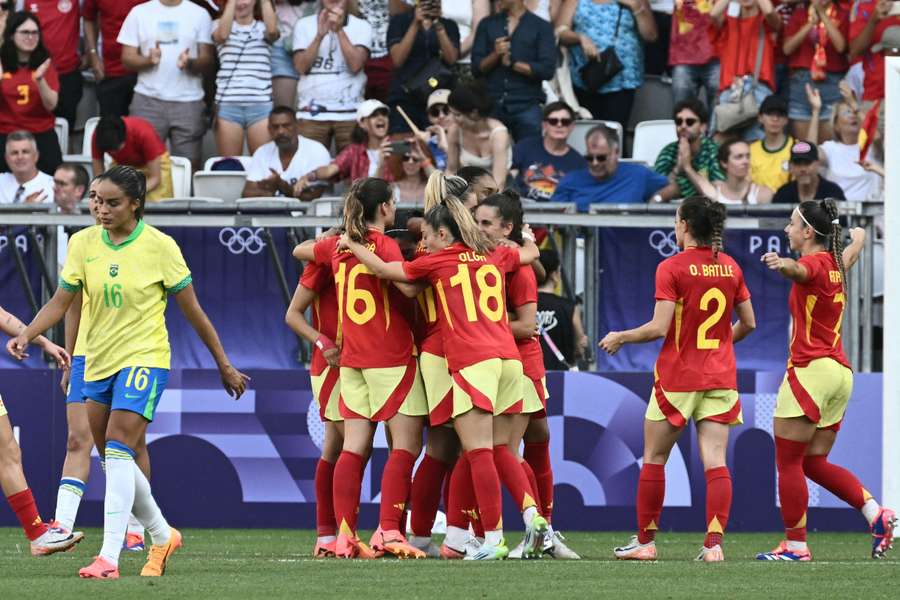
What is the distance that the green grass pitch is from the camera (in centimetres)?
753

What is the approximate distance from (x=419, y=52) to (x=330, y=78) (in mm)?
875

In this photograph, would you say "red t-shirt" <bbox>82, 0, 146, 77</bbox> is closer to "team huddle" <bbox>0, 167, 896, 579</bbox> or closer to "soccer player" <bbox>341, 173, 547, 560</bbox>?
"team huddle" <bbox>0, 167, 896, 579</bbox>

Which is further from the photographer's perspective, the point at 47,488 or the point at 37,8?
the point at 37,8

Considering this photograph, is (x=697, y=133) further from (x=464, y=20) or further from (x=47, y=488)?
(x=47, y=488)

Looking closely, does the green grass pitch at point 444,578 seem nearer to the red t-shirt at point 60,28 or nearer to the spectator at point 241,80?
the spectator at point 241,80

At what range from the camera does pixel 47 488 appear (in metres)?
13.2

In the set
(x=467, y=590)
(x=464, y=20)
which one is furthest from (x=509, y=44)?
(x=467, y=590)

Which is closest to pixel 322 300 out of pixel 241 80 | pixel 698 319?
pixel 698 319

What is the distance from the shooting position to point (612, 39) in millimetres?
16172

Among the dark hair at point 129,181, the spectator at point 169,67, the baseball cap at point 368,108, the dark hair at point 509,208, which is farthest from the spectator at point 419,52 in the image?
the dark hair at point 129,181

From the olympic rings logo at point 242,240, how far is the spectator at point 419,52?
3419mm

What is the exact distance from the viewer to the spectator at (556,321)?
40.5 feet

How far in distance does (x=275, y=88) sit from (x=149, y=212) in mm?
3877

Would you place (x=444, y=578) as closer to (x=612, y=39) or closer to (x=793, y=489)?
(x=793, y=489)
